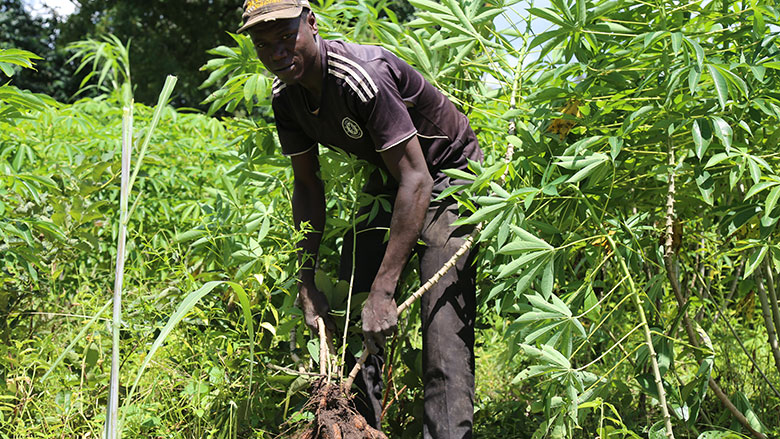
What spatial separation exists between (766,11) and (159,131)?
3767 mm

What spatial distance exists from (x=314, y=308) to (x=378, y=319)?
34cm

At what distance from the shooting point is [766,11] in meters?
2.01

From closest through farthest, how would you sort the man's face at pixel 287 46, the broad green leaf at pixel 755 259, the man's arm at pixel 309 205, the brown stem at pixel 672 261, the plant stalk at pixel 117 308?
the plant stalk at pixel 117 308 → the broad green leaf at pixel 755 259 → the man's face at pixel 287 46 → the brown stem at pixel 672 261 → the man's arm at pixel 309 205

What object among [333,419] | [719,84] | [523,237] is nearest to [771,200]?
[719,84]

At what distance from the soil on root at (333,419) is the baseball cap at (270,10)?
1.11 m

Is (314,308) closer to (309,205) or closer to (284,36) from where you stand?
(309,205)

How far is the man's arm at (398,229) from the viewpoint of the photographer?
231 cm

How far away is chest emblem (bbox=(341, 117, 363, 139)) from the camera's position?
2.40m

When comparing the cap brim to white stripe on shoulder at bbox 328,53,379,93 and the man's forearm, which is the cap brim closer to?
white stripe on shoulder at bbox 328,53,379,93

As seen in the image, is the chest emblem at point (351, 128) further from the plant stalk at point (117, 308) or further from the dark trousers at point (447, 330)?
the plant stalk at point (117, 308)

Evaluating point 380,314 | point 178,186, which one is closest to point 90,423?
point 380,314

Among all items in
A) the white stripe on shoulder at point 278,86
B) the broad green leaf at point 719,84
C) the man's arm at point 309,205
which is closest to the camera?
the broad green leaf at point 719,84

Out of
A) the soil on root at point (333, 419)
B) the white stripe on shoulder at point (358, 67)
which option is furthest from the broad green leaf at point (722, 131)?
the soil on root at point (333, 419)

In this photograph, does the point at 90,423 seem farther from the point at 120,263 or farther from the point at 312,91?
the point at 312,91
